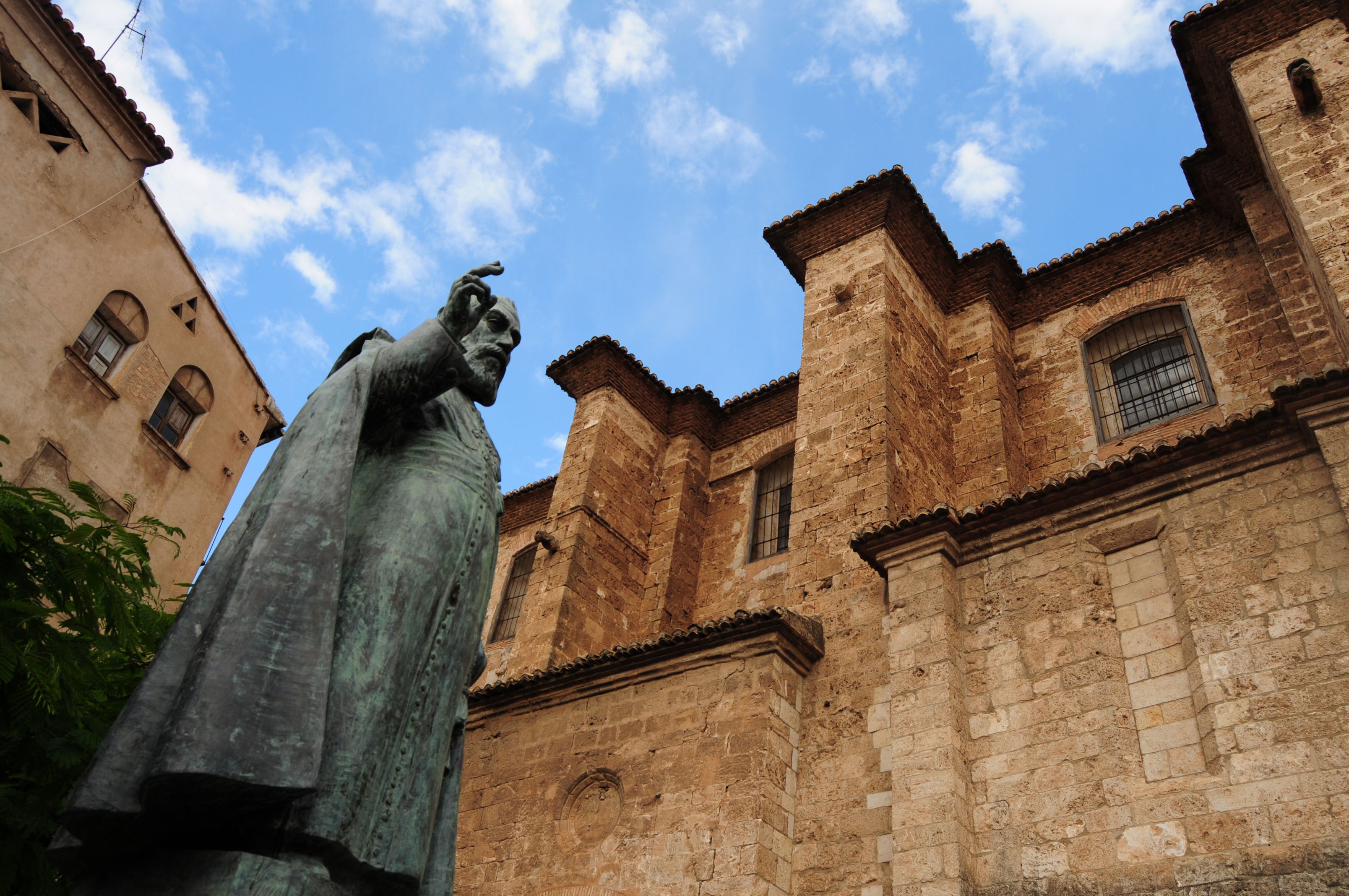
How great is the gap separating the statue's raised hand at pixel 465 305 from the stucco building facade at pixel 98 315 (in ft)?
36.9

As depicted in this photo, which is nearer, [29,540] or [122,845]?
[122,845]

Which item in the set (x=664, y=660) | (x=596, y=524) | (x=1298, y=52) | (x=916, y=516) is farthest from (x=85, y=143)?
(x=1298, y=52)

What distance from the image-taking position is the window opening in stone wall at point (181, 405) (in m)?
15.2

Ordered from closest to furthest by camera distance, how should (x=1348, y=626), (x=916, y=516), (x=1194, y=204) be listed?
(x=1348, y=626) → (x=916, y=516) → (x=1194, y=204)

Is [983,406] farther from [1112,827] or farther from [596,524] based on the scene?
[1112,827]

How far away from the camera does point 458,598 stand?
2355 mm

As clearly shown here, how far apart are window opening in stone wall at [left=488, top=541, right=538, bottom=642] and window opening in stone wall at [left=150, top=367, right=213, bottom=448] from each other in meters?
5.75

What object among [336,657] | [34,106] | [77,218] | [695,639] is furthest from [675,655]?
[34,106]

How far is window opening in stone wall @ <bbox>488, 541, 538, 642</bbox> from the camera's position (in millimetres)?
16469

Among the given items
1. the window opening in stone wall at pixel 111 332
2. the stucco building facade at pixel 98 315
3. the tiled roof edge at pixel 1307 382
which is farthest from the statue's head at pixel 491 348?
the window opening in stone wall at pixel 111 332

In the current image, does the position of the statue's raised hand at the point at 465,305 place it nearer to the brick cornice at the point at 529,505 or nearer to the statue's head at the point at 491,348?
the statue's head at the point at 491,348

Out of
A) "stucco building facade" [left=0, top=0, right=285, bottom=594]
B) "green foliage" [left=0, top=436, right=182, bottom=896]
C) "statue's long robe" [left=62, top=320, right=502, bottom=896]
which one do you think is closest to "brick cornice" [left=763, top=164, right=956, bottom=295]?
"stucco building facade" [left=0, top=0, right=285, bottom=594]

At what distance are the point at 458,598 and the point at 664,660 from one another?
276 inches

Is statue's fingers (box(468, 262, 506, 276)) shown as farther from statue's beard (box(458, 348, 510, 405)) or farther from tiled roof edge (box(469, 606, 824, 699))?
tiled roof edge (box(469, 606, 824, 699))
